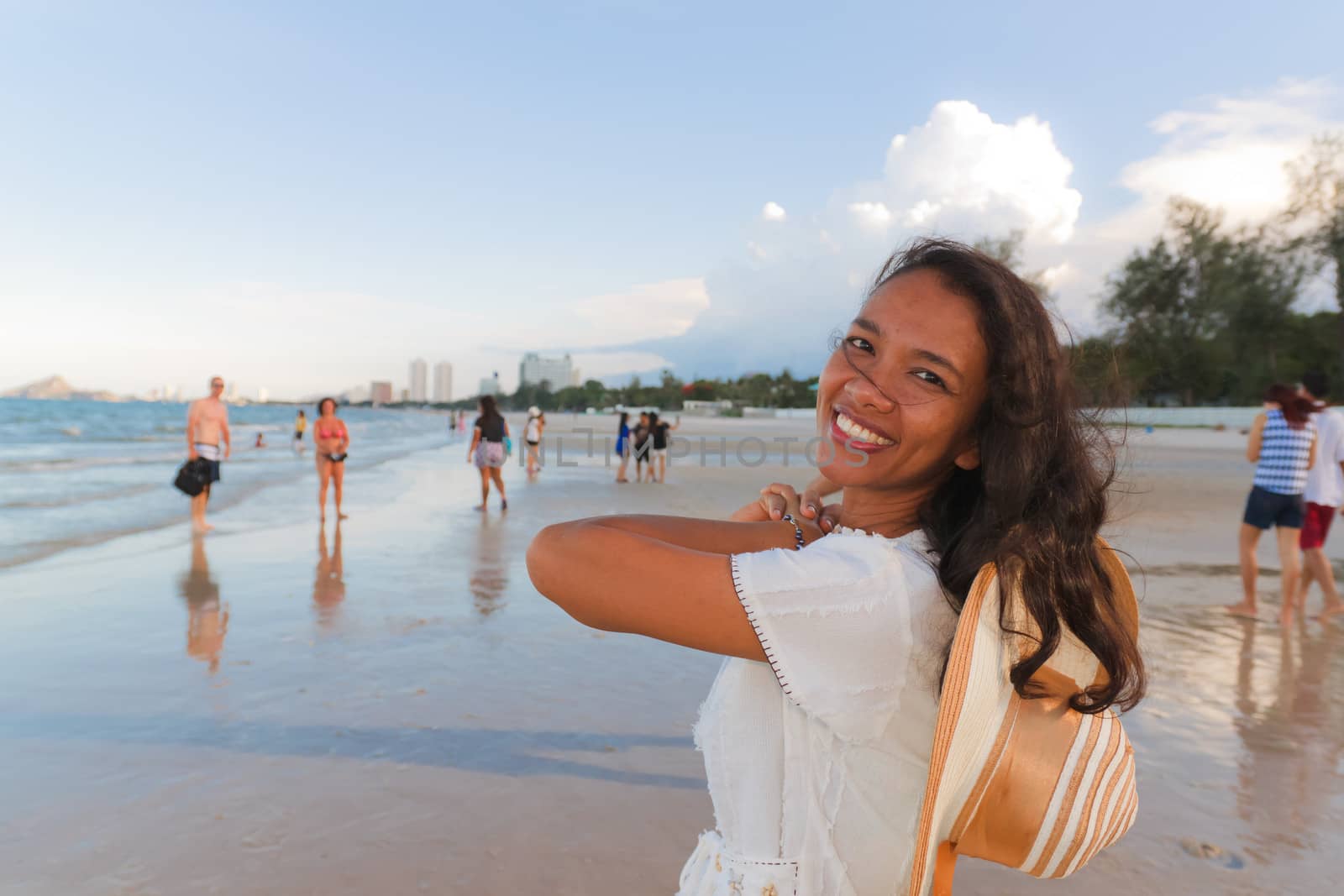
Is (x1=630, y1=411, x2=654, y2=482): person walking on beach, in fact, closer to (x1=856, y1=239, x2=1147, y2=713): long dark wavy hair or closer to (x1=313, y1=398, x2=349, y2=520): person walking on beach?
(x1=313, y1=398, x2=349, y2=520): person walking on beach

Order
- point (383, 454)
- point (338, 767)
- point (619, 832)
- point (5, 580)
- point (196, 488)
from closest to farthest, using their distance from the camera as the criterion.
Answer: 1. point (619, 832)
2. point (338, 767)
3. point (5, 580)
4. point (196, 488)
5. point (383, 454)

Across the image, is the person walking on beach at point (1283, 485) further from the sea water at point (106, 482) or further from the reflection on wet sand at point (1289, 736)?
the sea water at point (106, 482)

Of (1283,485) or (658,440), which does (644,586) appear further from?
(658,440)

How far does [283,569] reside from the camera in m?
8.48

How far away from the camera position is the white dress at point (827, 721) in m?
1.04

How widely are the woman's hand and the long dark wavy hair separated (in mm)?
167

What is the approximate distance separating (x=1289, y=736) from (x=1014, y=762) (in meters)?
4.68

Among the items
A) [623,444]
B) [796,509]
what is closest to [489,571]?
[796,509]

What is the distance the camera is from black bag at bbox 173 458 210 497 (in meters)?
10.8

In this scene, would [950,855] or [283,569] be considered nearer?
[950,855]

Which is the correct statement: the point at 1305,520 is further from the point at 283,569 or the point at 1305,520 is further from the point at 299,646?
the point at 283,569

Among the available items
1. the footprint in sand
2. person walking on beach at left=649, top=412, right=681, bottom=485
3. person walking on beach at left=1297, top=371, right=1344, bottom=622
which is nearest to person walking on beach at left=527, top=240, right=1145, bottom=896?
the footprint in sand

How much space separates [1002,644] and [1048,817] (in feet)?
0.88

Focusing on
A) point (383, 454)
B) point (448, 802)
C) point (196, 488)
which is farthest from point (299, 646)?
point (383, 454)
